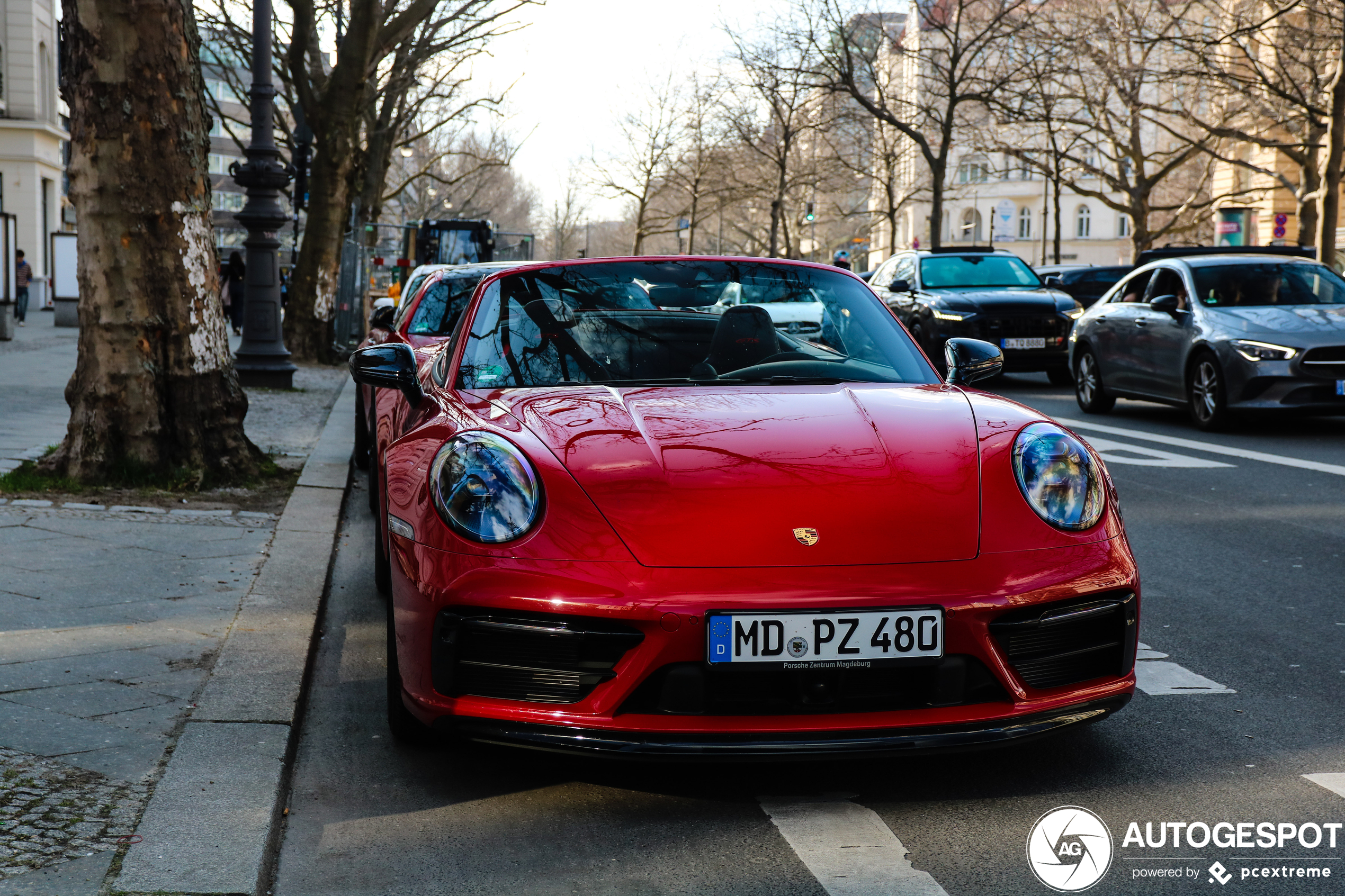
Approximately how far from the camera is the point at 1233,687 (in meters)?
4.39

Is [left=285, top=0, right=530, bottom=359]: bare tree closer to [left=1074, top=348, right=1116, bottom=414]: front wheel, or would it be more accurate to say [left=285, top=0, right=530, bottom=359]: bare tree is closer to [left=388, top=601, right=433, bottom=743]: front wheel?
[left=1074, top=348, right=1116, bottom=414]: front wheel

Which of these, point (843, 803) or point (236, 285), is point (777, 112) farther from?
point (843, 803)

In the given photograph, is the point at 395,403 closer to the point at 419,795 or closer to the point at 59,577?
the point at 59,577

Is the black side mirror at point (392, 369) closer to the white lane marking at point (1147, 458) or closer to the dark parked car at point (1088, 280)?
the white lane marking at point (1147, 458)

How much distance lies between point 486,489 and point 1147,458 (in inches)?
312

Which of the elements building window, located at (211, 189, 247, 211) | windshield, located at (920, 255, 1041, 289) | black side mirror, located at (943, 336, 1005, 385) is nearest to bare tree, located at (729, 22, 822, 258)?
windshield, located at (920, 255, 1041, 289)

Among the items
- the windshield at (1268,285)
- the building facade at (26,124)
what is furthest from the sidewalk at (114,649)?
the building facade at (26,124)

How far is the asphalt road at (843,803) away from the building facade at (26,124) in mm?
43791

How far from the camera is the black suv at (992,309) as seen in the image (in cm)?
1680

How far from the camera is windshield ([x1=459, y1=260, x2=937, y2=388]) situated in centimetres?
437

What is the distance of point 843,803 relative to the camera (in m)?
3.40

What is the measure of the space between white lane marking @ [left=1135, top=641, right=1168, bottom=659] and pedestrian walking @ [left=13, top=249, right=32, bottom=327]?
102ft

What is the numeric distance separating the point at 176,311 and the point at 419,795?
5.06 meters

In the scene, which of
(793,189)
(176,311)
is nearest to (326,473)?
(176,311)
